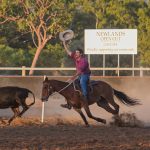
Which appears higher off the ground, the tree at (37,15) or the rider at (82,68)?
the tree at (37,15)

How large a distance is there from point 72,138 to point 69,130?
8.28ft

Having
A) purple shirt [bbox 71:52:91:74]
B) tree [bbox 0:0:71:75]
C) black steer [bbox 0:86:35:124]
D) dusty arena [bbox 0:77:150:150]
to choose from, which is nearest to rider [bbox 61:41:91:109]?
purple shirt [bbox 71:52:91:74]

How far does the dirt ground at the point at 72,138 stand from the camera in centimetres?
1379

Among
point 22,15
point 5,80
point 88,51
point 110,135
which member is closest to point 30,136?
point 110,135

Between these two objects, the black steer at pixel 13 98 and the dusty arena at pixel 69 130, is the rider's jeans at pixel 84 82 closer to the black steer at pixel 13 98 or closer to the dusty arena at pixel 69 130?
the dusty arena at pixel 69 130

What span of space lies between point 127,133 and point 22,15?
107ft

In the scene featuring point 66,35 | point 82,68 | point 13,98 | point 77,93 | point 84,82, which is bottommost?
point 13,98

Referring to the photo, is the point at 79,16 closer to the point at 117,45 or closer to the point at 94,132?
the point at 117,45

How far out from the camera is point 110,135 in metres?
16.7

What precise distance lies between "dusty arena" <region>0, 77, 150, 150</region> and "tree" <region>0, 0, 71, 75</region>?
2138 centimetres

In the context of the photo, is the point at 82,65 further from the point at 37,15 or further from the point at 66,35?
the point at 37,15

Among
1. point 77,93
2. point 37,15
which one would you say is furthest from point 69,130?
point 37,15

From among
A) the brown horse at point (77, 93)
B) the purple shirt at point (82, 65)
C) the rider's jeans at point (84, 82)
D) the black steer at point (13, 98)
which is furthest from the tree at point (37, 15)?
the purple shirt at point (82, 65)

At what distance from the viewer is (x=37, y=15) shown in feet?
160
